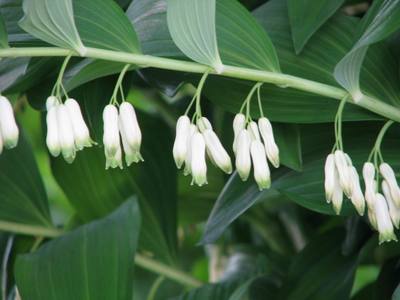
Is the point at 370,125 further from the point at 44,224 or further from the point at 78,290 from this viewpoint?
the point at 44,224

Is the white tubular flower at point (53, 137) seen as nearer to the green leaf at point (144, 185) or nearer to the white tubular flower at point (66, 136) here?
the white tubular flower at point (66, 136)

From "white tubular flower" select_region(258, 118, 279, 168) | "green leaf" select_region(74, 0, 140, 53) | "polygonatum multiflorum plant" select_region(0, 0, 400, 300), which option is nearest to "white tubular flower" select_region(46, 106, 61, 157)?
"polygonatum multiflorum plant" select_region(0, 0, 400, 300)

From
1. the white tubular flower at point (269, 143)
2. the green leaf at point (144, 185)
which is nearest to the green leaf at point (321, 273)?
the green leaf at point (144, 185)

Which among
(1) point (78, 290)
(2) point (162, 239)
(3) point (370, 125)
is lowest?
(2) point (162, 239)

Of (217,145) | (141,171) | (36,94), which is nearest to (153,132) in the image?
(141,171)

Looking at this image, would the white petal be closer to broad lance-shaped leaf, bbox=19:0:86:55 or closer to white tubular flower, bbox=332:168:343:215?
broad lance-shaped leaf, bbox=19:0:86:55

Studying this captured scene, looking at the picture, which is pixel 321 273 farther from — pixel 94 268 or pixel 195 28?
pixel 195 28
